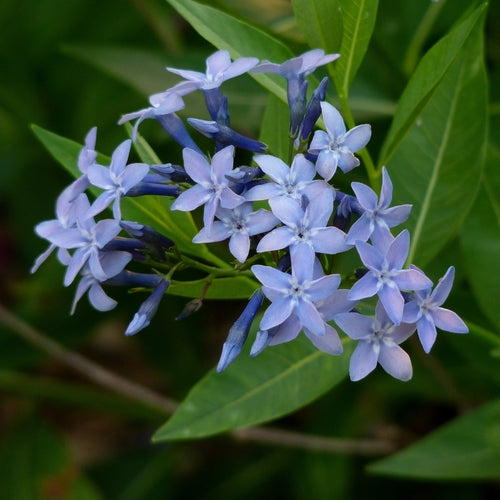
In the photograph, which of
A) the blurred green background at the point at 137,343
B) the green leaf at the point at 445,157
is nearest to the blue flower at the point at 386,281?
the green leaf at the point at 445,157

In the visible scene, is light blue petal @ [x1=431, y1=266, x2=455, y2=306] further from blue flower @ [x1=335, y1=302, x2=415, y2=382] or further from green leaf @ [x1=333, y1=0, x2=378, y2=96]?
green leaf @ [x1=333, y1=0, x2=378, y2=96]

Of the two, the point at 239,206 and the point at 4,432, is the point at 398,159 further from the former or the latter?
the point at 4,432

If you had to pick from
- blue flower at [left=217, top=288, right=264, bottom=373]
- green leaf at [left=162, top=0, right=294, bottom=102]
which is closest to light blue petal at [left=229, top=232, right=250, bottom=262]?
blue flower at [left=217, top=288, right=264, bottom=373]

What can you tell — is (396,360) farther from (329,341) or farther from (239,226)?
(239,226)

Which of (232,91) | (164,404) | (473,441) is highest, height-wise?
(232,91)

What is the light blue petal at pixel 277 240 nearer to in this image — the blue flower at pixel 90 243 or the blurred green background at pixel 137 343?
the blue flower at pixel 90 243

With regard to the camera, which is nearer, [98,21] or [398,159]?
[398,159]

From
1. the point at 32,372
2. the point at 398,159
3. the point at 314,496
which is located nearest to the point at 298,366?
the point at 398,159
